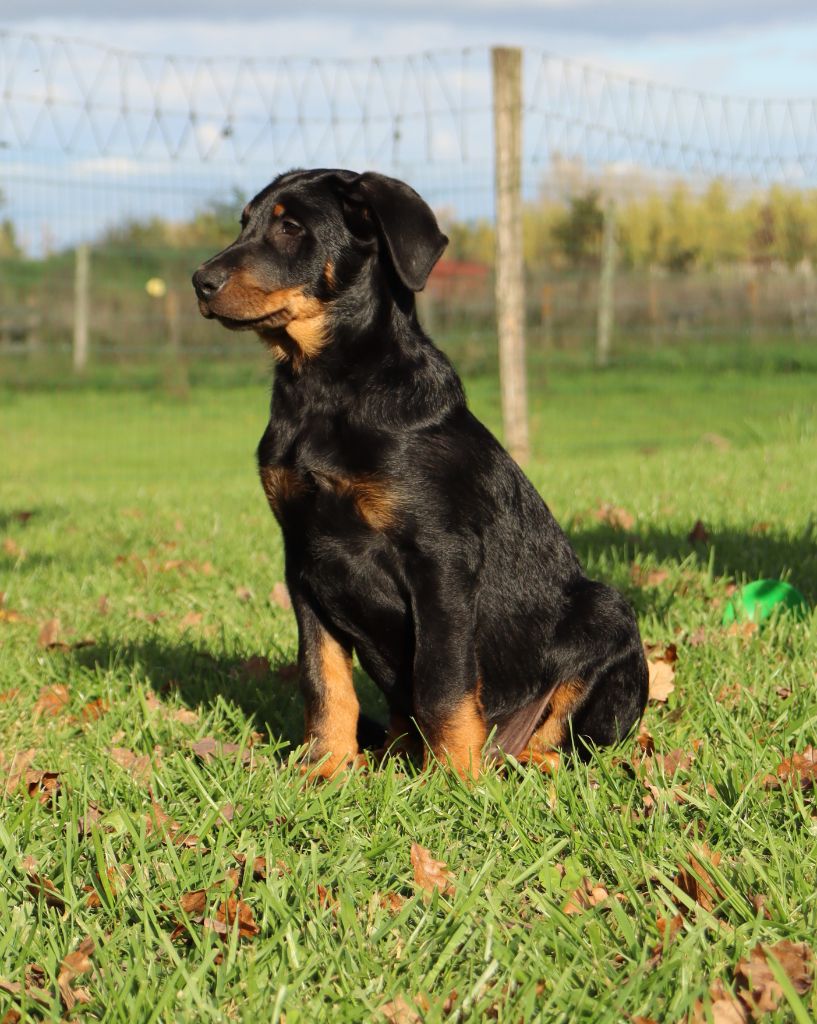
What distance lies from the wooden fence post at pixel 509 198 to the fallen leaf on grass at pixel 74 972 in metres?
7.57

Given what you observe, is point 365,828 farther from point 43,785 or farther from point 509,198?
point 509,198

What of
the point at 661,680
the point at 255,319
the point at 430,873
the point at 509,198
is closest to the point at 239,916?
the point at 430,873

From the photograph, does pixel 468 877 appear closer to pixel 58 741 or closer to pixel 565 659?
pixel 565 659

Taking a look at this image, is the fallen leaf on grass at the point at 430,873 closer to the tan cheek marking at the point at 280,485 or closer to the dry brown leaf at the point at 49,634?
the tan cheek marking at the point at 280,485

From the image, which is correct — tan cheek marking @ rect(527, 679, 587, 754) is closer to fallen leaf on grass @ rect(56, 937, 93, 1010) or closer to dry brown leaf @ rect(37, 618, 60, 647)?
fallen leaf on grass @ rect(56, 937, 93, 1010)

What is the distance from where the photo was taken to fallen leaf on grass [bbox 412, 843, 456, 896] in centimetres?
251

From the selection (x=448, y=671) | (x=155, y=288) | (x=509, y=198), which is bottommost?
(x=448, y=671)

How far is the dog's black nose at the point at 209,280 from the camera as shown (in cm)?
314

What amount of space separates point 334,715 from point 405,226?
→ 51.7 inches

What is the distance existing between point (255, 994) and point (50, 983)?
40cm

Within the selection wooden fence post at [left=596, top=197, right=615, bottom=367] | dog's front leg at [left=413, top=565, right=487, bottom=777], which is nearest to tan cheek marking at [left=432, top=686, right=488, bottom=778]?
dog's front leg at [left=413, top=565, right=487, bottom=777]

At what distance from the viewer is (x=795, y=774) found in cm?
290

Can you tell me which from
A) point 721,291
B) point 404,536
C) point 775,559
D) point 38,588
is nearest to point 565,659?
point 404,536

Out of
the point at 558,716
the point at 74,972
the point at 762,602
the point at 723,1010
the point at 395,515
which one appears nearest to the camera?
the point at 723,1010
